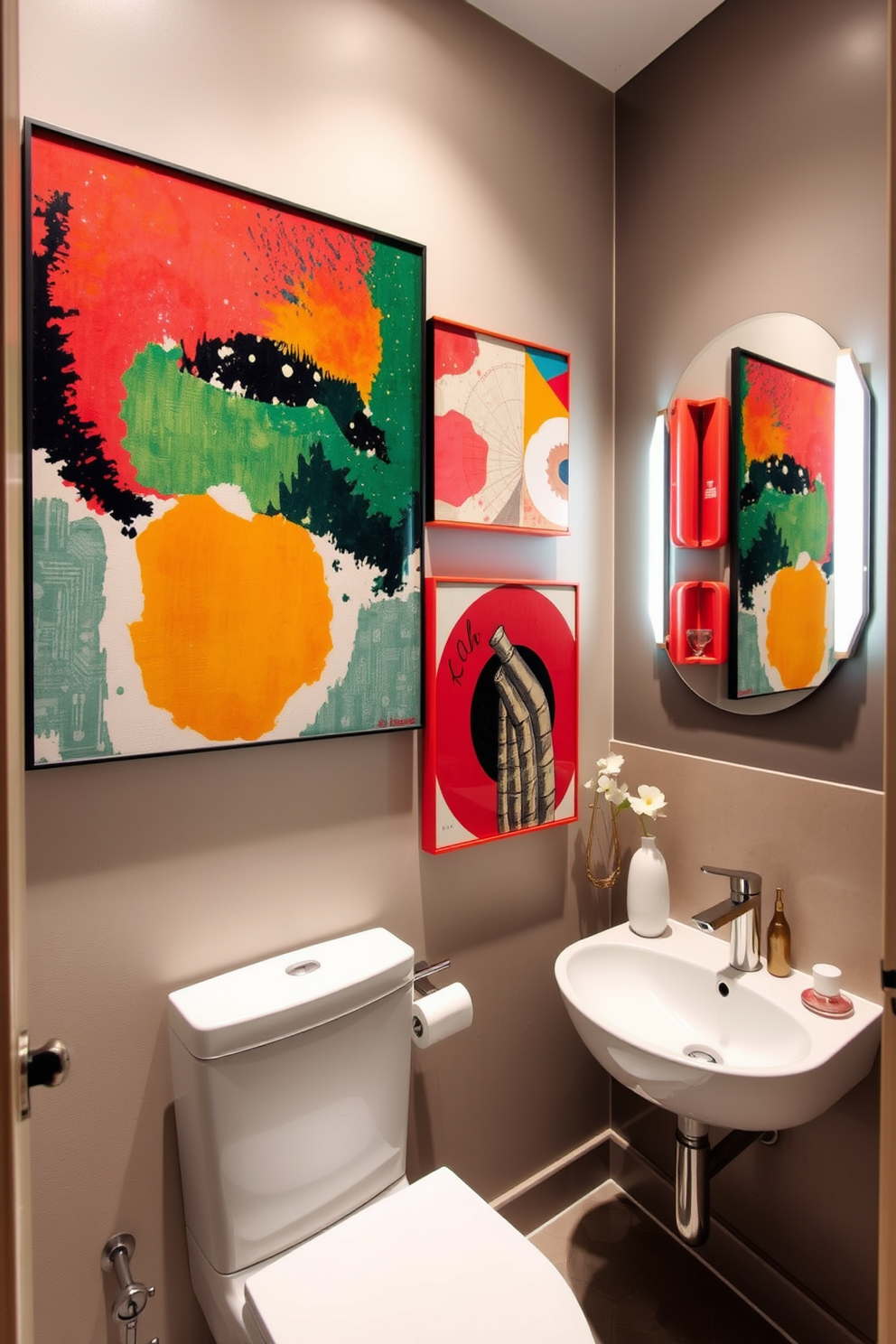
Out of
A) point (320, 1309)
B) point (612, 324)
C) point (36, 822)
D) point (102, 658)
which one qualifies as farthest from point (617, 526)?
point (320, 1309)

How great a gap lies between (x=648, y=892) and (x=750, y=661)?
0.55 metres

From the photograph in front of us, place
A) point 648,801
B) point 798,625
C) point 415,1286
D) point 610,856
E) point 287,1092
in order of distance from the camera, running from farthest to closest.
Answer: point 610,856, point 648,801, point 798,625, point 287,1092, point 415,1286

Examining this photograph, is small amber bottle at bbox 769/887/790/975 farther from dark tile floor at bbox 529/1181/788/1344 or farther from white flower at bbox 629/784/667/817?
dark tile floor at bbox 529/1181/788/1344

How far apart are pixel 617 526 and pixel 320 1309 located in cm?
160

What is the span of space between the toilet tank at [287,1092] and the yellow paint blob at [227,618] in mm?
422

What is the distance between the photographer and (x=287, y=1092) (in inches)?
45.6

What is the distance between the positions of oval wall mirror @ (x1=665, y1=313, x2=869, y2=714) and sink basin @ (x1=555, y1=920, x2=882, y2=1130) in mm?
547

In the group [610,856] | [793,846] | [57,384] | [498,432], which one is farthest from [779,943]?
[57,384]

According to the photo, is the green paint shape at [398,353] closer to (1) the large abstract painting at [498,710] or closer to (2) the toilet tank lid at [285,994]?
(1) the large abstract painting at [498,710]

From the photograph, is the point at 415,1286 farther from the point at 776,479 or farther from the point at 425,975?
the point at 776,479

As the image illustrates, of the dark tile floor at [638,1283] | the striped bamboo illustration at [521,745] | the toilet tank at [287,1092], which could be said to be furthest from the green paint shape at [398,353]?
the dark tile floor at [638,1283]

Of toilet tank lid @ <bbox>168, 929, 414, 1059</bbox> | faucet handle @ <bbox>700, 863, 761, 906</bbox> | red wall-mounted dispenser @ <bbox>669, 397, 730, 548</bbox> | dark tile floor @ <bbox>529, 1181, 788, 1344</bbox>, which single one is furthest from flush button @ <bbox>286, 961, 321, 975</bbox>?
red wall-mounted dispenser @ <bbox>669, 397, 730, 548</bbox>

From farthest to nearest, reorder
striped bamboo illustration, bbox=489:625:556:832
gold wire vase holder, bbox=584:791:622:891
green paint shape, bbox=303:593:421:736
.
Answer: gold wire vase holder, bbox=584:791:622:891 → striped bamboo illustration, bbox=489:625:556:832 → green paint shape, bbox=303:593:421:736

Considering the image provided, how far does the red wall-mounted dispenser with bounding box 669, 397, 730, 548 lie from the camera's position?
1.53m
